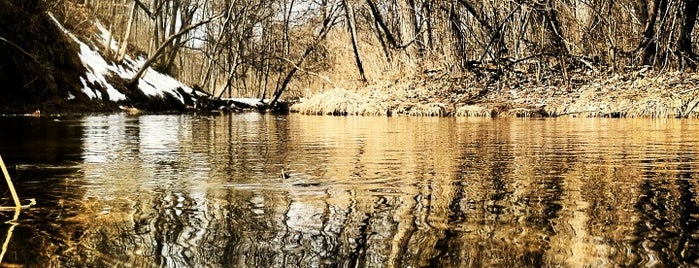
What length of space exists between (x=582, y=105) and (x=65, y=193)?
1184 centimetres

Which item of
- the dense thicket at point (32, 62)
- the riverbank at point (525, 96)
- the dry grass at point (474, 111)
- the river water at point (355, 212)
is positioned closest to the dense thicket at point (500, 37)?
the riverbank at point (525, 96)

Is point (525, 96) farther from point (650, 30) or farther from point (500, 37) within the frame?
point (650, 30)

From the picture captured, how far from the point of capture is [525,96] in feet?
49.0

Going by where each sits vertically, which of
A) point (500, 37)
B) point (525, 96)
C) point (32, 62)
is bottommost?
point (525, 96)

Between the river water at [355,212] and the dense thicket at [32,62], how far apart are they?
10892 mm

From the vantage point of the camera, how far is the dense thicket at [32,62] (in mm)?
13688

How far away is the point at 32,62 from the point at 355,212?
45.7 ft

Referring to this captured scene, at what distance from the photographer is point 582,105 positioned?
→ 12977mm

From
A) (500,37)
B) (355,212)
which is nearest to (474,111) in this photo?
(500,37)

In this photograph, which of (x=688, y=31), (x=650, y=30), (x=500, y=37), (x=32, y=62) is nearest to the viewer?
(x=688, y=31)

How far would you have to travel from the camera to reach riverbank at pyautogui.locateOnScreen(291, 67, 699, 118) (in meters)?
11.8

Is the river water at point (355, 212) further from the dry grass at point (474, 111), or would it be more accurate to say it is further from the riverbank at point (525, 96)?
the dry grass at point (474, 111)

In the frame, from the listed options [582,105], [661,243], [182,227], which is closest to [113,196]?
[182,227]

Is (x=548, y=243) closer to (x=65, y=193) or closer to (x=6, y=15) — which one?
(x=65, y=193)
